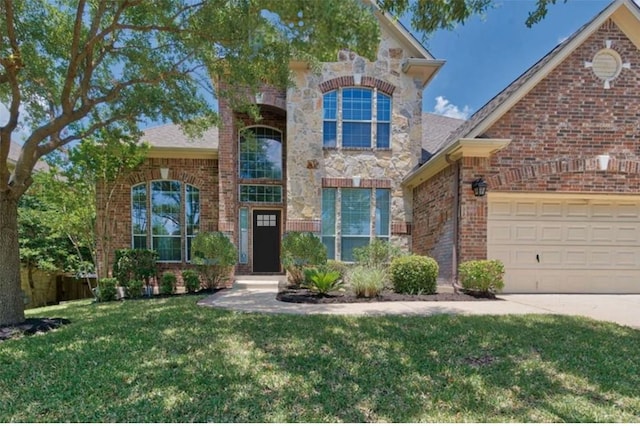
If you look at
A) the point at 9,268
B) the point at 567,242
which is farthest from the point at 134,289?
the point at 567,242

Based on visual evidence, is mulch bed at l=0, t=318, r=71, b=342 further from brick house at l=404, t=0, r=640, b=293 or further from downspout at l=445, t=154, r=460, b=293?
brick house at l=404, t=0, r=640, b=293

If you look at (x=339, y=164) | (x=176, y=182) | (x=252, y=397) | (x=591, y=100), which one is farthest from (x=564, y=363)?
(x=176, y=182)

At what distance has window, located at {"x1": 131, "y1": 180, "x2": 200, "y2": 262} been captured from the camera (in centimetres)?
1101

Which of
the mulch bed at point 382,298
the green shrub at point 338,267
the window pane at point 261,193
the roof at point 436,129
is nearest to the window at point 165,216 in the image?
the window pane at point 261,193

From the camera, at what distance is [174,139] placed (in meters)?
11.7

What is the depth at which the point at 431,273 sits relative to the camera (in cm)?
806

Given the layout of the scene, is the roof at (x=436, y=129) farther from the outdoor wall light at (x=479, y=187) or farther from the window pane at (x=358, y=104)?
the outdoor wall light at (x=479, y=187)

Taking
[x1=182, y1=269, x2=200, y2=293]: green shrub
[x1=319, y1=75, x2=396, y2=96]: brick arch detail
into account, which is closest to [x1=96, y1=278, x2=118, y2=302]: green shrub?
[x1=182, y1=269, x2=200, y2=293]: green shrub

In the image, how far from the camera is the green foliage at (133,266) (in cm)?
980

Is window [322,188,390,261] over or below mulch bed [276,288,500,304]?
over

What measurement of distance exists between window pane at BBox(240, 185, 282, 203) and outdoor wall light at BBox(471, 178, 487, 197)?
596 centimetres

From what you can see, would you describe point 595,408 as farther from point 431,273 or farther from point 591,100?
point 591,100

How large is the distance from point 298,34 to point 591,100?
7330 mm

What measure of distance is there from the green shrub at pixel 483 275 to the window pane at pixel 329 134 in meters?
5.04
